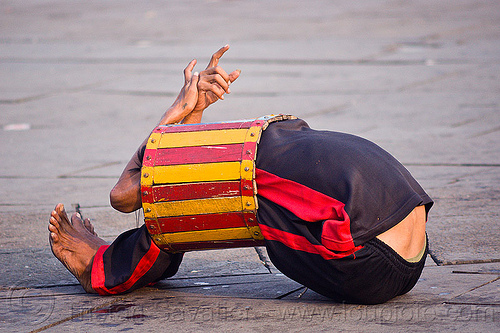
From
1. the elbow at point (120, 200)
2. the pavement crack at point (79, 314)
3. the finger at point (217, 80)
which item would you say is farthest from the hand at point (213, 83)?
the pavement crack at point (79, 314)

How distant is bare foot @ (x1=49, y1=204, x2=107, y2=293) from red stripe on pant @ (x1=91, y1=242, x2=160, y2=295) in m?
0.07

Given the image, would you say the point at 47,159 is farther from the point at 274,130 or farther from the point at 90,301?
the point at 274,130

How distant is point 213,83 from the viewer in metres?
3.45

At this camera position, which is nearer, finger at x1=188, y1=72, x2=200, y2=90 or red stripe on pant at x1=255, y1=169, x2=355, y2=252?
red stripe on pant at x1=255, y1=169, x2=355, y2=252

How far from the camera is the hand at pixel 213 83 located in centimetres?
342

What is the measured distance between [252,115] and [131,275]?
4580 mm

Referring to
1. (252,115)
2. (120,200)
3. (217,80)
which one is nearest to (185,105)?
(217,80)

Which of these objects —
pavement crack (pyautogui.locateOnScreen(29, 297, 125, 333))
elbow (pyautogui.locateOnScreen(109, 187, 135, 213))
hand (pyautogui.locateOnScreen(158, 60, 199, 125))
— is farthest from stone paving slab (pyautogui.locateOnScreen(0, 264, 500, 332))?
hand (pyautogui.locateOnScreen(158, 60, 199, 125))

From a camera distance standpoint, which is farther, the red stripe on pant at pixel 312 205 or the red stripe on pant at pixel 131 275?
the red stripe on pant at pixel 131 275

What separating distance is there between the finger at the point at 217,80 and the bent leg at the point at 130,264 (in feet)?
2.37

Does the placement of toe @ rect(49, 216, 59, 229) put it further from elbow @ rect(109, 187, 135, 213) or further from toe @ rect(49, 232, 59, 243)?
elbow @ rect(109, 187, 135, 213)

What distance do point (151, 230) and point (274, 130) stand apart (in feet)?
2.11

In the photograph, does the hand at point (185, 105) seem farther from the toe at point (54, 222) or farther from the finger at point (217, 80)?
the toe at point (54, 222)

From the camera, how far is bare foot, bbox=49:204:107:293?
3368 millimetres
